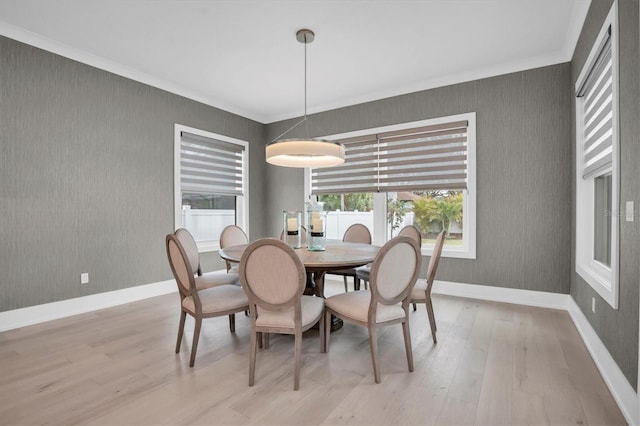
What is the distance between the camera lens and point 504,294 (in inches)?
145

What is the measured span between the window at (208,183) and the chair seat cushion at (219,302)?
87.1 inches

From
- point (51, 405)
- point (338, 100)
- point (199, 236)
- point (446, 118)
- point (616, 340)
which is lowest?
point (51, 405)

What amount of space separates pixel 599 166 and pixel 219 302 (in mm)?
2982

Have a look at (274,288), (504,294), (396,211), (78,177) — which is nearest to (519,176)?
(504,294)

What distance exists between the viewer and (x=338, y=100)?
4.79 meters

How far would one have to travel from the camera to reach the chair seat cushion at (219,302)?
87.7 inches

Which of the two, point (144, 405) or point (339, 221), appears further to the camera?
point (339, 221)

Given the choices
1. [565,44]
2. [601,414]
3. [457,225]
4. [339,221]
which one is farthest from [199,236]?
[565,44]

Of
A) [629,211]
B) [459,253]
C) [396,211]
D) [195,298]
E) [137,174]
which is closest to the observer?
[629,211]

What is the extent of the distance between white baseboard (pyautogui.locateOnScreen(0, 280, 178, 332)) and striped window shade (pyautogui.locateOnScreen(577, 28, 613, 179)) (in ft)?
15.1

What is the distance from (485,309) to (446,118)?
2298 mm

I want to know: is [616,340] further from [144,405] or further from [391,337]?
[144,405]

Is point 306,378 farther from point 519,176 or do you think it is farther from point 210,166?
point 210,166

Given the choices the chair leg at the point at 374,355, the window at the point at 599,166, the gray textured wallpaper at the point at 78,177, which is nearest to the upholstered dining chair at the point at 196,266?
the gray textured wallpaper at the point at 78,177
